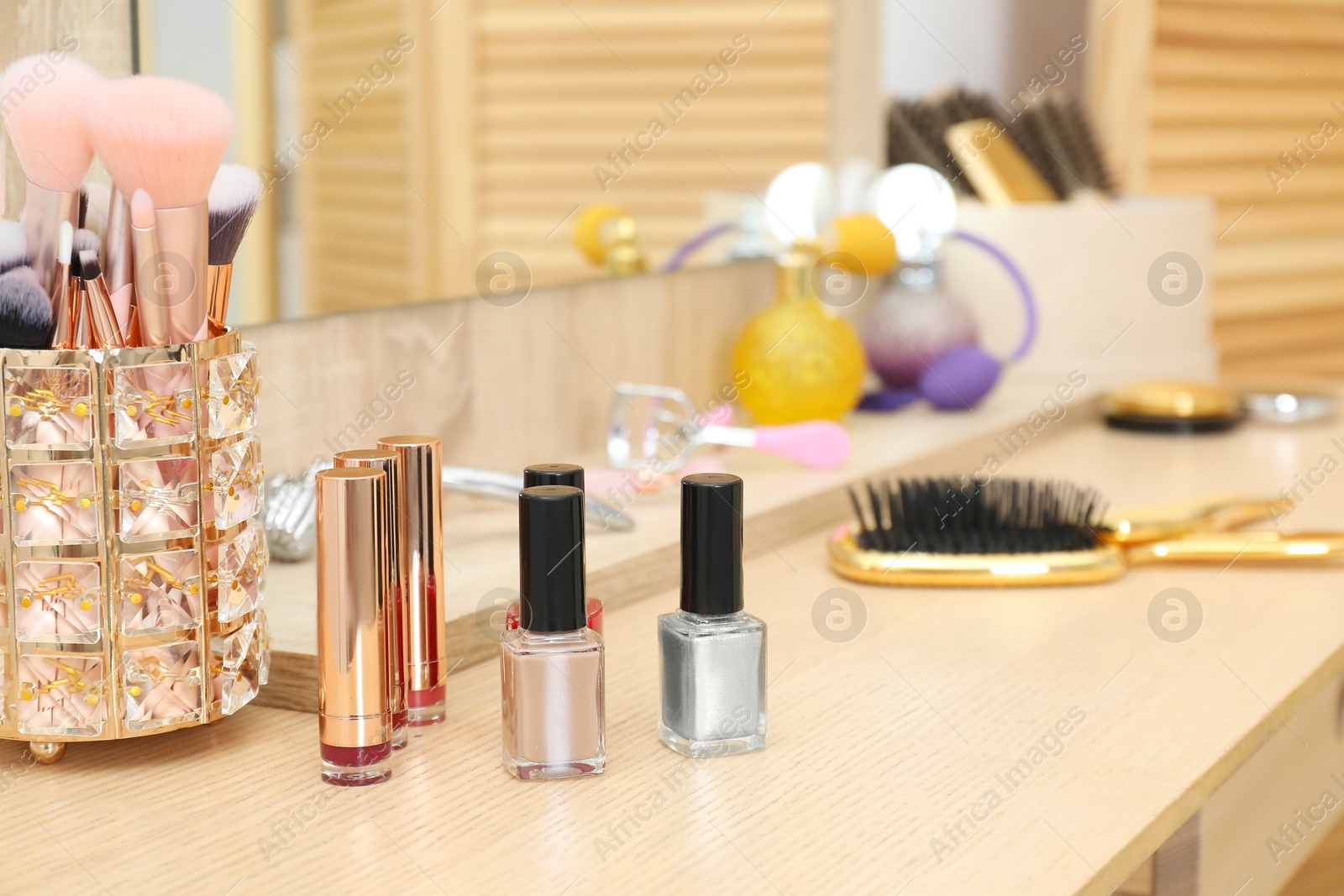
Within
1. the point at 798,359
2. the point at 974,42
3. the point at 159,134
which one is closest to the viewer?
the point at 159,134

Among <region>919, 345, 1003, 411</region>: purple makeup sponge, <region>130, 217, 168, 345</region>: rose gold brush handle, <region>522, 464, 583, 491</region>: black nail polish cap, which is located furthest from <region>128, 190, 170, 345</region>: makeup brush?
<region>919, 345, 1003, 411</region>: purple makeup sponge

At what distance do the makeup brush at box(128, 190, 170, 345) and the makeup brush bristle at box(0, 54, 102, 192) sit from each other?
0.02 metres

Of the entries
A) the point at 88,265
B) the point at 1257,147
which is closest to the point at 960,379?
the point at 88,265

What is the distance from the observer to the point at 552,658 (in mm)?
431

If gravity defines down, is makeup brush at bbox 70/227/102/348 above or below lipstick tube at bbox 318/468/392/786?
above

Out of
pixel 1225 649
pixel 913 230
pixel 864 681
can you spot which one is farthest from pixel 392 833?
pixel 913 230

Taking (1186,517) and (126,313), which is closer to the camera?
(126,313)

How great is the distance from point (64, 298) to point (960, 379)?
0.71 metres

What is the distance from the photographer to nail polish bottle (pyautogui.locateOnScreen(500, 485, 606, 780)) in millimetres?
425

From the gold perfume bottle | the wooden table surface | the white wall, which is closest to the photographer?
the wooden table surface

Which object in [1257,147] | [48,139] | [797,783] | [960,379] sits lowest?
[797,783]

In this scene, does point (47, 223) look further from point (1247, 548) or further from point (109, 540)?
point (1247, 548)

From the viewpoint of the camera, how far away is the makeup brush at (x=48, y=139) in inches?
16.2

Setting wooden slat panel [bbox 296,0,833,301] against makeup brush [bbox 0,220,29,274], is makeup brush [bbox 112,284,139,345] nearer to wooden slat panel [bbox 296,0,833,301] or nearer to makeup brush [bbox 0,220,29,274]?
makeup brush [bbox 0,220,29,274]
